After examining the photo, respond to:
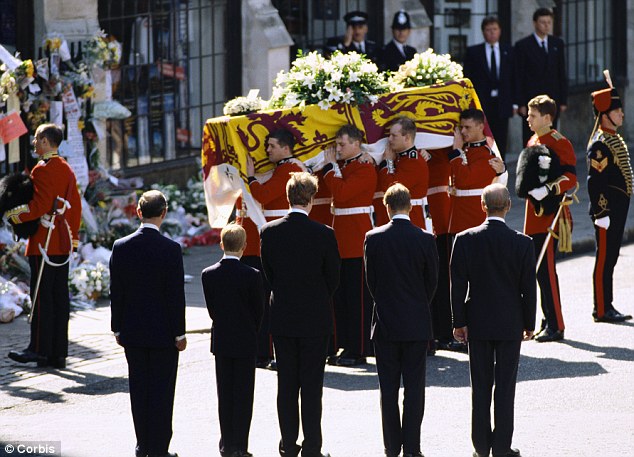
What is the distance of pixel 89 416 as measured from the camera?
9.50 meters

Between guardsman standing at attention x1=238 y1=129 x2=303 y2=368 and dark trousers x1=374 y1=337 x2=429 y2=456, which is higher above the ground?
guardsman standing at attention x1=238 y1=129 x2=303 y2=368

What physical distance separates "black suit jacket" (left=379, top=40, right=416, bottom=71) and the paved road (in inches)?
229

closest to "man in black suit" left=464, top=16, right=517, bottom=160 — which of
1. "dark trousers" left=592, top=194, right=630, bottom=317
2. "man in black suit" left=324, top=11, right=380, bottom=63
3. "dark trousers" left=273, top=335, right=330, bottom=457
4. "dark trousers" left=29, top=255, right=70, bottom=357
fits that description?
"man in black suit" left=324, top=11, right=380, bottom=63

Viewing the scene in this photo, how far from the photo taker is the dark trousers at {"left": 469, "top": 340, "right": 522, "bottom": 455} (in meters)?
8.31

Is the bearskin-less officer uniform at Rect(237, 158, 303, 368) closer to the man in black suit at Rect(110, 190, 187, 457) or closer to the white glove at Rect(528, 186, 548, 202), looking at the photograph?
the white glove at Rect(528, 186, 548, 202)

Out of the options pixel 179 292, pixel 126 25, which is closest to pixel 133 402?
pixel 179 292

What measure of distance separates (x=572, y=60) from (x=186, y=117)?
7.90 m

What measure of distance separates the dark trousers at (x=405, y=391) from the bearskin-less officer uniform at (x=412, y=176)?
242 cm

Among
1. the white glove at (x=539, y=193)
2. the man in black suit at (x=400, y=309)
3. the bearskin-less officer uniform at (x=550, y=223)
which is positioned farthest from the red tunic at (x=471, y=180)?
the man in black suit at (x=400, y=309)

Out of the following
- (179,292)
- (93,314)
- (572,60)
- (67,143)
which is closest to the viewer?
(179,292)

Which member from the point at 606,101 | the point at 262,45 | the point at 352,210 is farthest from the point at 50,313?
the point at 262,45

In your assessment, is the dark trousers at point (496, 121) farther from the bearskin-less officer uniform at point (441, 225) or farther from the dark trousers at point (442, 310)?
the dark trousers at point (442, 310)

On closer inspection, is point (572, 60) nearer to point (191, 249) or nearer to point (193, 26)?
point (193, 26)

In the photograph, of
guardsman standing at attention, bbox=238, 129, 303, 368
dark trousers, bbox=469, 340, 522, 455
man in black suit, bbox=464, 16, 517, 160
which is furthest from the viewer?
man in black suit, bbox=464, 16, 517, 160
